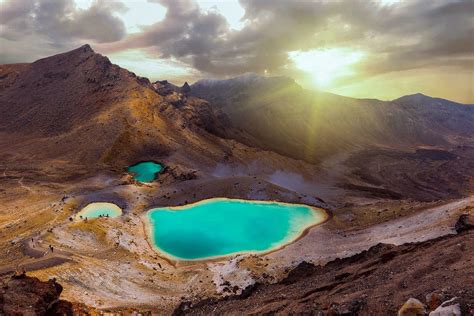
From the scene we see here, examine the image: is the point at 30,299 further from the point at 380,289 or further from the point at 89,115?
the point at 89,115

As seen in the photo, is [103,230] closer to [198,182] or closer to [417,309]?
[198,182]

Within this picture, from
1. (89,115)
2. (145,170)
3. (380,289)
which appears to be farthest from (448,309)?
(89,115)

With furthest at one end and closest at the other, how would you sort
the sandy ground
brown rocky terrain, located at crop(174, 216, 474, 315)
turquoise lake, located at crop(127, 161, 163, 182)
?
turquoise lake, located at crop(127, 161, 163, 182), the sandy ground, brown rocky terrain, located at crop(174, 216, 474, 315)

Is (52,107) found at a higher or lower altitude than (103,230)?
higher

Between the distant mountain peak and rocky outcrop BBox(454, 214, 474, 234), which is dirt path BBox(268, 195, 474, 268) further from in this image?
the distant mountain peak

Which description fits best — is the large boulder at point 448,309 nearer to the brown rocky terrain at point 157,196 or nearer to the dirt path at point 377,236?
the brown rocky terrain at point 157,196

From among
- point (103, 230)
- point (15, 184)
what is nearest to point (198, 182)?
point (103, 230)

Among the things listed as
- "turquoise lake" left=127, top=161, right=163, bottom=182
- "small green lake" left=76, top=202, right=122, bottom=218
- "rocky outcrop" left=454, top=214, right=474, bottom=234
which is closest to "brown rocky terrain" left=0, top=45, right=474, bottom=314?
"small green lake" left=76, top=202, right=122, bottom=218
